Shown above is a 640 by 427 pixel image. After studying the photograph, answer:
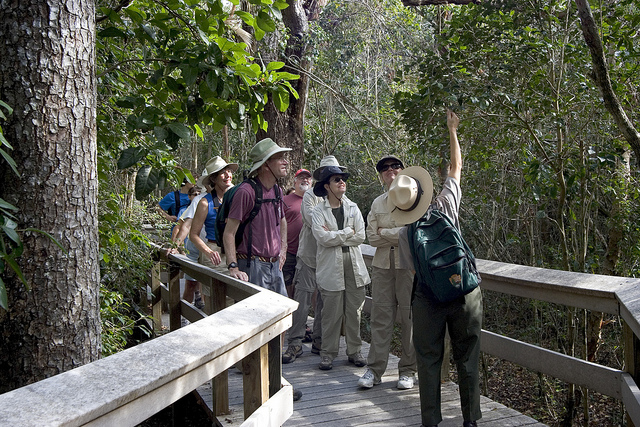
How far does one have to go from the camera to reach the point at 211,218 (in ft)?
19.5

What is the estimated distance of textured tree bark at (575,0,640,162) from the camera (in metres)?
3.49

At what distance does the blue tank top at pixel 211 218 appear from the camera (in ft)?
18.9

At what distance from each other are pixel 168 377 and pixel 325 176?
3.87 meters

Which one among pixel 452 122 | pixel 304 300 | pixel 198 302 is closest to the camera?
pixel 452 122

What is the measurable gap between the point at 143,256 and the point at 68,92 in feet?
12.2

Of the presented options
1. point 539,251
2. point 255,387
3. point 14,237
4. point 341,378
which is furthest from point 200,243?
point 539,251

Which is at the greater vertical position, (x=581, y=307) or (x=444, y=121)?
(x=444, y=121)

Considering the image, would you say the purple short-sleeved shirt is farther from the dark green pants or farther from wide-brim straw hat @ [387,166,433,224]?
the dark green pants

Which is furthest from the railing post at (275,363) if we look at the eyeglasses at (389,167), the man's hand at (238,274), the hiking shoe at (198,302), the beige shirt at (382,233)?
the hiking shoe at (198,302)

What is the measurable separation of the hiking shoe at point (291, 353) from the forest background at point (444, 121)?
4.84 ft

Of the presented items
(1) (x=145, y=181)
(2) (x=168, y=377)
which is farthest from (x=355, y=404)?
(2) (x=168, y=377)

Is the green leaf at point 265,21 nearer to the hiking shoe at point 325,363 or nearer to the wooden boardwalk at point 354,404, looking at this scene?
the wooden boardwalk at point 354,404

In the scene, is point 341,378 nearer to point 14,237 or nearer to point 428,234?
point 428,234

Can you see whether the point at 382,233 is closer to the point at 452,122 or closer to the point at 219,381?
the point at 452,122
